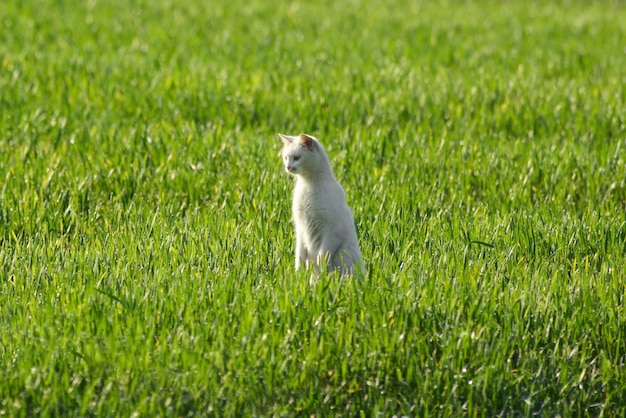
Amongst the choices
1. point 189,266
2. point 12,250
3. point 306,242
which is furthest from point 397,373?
point 12,250

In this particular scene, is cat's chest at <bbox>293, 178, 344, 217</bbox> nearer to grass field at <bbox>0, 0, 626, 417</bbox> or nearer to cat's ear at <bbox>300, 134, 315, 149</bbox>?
cat's ear at <bbox>300, 134, 315, 149</bbox>

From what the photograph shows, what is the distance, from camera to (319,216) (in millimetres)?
4984

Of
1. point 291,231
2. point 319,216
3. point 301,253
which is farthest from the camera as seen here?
point 291,231

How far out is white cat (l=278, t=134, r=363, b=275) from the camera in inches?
195

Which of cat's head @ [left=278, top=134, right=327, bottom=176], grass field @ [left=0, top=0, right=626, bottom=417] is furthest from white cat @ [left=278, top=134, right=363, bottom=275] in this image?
grass field @ [left=0, top=0, right=626, bottom=417]

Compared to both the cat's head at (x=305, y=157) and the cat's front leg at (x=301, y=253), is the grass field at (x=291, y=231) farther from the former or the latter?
the cat's head at (x=305, y=157)

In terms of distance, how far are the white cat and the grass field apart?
0.63ft

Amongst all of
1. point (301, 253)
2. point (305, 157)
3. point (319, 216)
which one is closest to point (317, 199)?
point (319, 216)

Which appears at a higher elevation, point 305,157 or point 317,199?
point 305,157

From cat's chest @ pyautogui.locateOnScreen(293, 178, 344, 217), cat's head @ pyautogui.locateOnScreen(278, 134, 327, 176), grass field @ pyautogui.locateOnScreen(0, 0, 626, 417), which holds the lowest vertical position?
grass field @ pyautogui.locateOnScreen(0, 0, 626, 417)

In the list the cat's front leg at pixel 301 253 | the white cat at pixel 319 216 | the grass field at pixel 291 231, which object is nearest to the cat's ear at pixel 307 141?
the white cat at pixel 319 216

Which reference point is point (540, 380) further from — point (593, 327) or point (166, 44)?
point (166, 44)

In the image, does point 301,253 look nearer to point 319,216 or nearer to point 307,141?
point 319,216

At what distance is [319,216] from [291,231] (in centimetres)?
107
